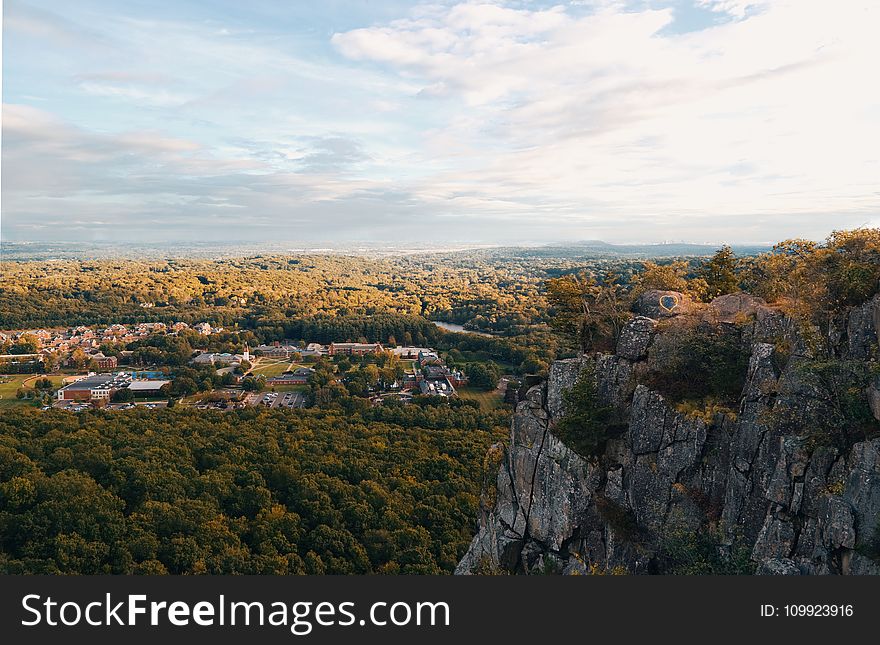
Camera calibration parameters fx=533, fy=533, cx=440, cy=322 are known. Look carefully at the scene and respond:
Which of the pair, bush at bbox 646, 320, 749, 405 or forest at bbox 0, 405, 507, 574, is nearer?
bush at bbox 646, 320, 749, 405

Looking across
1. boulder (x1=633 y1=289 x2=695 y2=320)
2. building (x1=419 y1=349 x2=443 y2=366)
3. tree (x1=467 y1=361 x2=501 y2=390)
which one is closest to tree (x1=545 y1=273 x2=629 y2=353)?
boulder (x1=633 y1=289 x2=695 y2=320)

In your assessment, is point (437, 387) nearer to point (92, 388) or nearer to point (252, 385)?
point (252, 385)

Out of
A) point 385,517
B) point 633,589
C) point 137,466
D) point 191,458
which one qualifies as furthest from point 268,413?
point 633,589

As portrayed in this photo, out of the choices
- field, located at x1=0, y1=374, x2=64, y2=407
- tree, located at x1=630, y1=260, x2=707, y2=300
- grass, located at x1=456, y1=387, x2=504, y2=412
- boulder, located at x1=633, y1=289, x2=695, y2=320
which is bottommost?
grass, located at x1=456, y1=387, x2=504, y2=412

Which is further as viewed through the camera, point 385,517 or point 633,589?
point 385,517

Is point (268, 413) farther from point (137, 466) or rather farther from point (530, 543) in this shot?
point (530, 543)

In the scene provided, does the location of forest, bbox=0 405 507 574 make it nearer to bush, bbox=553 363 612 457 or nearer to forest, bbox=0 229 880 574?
forest, bbox=0 229 880 574

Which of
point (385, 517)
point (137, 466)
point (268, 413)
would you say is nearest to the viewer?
point (385, 517)

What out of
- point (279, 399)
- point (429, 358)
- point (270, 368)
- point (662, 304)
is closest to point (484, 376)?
point (429, 358)
